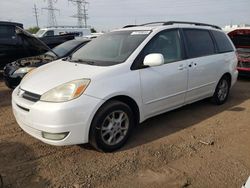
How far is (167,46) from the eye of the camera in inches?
173

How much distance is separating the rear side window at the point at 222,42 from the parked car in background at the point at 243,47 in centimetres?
277

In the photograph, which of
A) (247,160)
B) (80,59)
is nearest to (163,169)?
(247,160)

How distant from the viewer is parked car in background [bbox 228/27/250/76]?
27.7 feet

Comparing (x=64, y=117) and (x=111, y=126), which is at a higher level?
(x=64, y=117)

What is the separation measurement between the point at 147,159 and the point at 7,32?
7679 millimetres

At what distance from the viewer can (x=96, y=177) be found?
3111 millimetres

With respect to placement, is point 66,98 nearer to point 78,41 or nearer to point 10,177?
point 10,177

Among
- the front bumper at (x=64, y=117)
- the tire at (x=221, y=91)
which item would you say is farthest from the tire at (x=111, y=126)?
the tire at (x=221, y=91)

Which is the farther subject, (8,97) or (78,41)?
(78,41)

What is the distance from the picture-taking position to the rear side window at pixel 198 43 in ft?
15.7

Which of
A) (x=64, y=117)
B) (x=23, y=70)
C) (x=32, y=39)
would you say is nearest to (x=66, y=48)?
(x=32, y=39)

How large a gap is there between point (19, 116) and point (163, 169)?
1.94m

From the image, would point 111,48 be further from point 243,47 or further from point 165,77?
point 243,47

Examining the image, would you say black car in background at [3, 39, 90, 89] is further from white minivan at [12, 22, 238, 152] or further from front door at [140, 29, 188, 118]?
front door at [140, 29, 188, 118]
